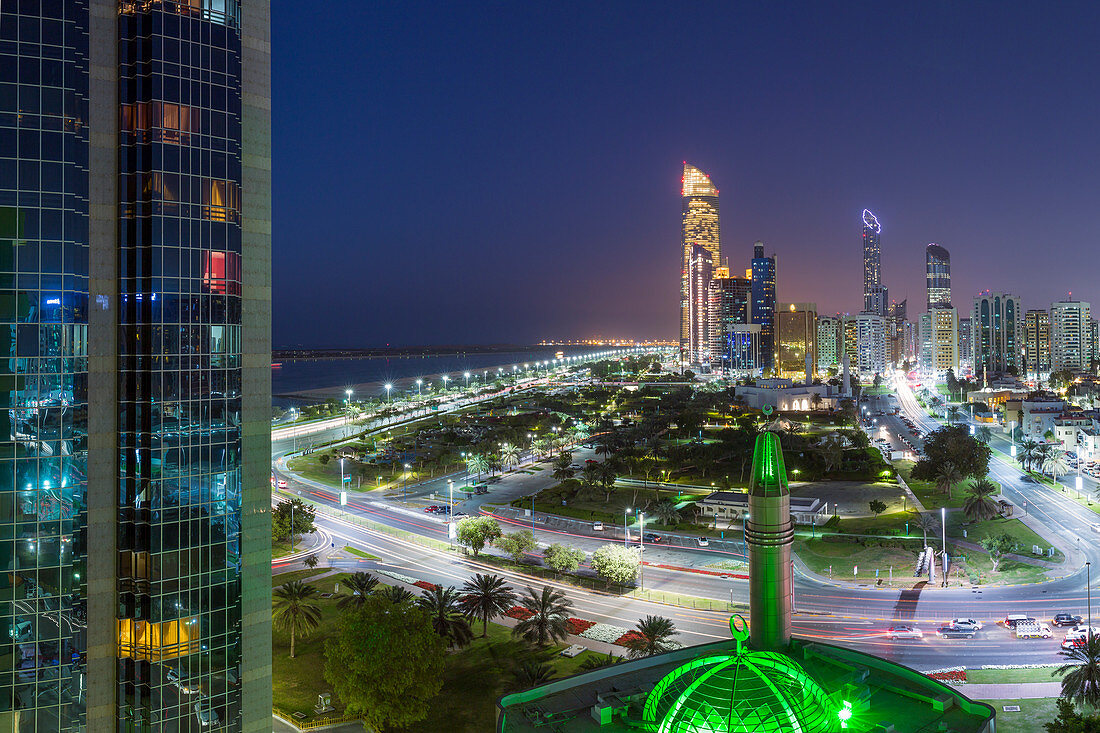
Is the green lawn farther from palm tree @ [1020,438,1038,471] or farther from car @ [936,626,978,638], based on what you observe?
palm tree @ [1020,438,1038,471]

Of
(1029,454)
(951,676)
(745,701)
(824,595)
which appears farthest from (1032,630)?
(1029,454)

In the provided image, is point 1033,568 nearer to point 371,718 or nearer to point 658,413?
point 371,718

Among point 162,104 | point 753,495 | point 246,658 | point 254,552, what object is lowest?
point 246,658

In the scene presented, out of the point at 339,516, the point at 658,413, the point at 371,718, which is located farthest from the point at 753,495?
the point at 658,413

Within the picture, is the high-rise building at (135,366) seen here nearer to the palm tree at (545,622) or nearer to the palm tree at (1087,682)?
the palm tree at (545,622)

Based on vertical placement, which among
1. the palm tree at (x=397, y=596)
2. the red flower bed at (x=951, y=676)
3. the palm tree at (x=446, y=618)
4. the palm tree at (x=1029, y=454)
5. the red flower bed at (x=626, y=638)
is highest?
the palm tree at (x=1029, y=454)

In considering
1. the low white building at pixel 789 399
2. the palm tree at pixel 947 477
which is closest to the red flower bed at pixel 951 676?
the palm tree at pixel 947 477
